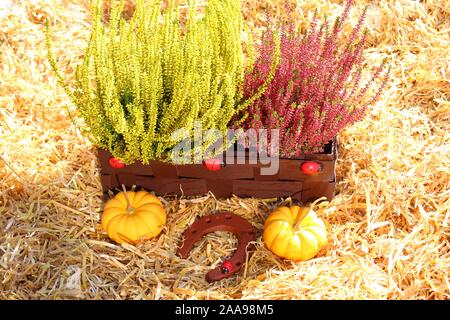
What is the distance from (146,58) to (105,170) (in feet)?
1.96

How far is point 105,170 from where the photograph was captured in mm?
2676

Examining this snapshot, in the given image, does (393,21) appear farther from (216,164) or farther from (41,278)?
(41,278)

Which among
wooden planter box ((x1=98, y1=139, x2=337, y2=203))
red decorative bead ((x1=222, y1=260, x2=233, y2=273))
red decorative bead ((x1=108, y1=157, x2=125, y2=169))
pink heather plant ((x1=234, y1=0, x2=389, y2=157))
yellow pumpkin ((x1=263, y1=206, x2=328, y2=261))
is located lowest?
red decorative bead ((x1=222, y1=260, x2=233, y2=273))

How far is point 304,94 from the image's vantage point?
8.14 feet

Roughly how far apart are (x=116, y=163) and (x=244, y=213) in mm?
628

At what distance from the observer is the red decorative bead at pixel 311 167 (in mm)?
2516

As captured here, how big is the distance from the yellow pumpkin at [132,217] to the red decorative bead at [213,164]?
0.28 metres

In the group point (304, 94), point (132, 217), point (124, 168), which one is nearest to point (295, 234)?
point (304, 94)

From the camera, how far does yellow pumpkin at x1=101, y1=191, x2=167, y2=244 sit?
252 centimetres

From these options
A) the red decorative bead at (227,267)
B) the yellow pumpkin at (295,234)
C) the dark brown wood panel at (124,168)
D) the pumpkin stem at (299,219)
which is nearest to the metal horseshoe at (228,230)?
the red decorative bead at (227,267)

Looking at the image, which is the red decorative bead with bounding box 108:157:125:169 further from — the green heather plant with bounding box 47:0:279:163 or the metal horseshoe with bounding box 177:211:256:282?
the metal horseshoe with bounding box 177:211:256:282

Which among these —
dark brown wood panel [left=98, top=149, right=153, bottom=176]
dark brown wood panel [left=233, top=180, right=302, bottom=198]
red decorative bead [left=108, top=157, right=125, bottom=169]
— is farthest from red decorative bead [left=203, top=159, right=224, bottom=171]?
red decorative bead [left=108, top=157, right=125, bottom=169]

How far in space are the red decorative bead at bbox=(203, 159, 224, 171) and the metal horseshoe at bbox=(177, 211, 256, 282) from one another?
22 cm

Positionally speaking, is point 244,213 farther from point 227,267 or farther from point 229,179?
point 227,267
